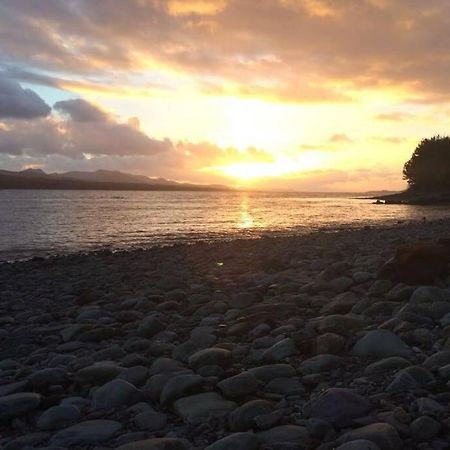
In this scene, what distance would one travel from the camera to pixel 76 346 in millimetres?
6664

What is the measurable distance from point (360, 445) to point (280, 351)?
2.31 m

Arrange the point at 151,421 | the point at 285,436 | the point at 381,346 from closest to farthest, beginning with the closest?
1. the point at 285,436
2. the point at 151,421
3. the point at 381,346

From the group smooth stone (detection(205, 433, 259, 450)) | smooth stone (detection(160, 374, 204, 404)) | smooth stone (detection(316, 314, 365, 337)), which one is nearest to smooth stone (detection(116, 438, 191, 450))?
smooth stone (detection(205, 433, 259, 450))

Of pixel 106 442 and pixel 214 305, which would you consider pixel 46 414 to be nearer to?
pixel 106 442

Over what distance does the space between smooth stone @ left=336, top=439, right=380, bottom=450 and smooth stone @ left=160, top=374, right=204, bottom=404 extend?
174 centimetres

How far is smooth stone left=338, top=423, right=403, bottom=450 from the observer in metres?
3.27

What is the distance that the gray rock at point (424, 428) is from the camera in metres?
3.41

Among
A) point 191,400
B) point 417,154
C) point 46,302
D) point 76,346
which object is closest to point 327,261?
point 46,302

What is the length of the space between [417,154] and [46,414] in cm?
10141

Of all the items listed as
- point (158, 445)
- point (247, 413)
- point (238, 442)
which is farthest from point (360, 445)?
point (158, 445)

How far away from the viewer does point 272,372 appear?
192 inches

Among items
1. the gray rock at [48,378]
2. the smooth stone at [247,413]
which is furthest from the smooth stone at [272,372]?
the gray rock at [48,378]

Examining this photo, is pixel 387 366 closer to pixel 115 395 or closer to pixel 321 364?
pixel 321 364

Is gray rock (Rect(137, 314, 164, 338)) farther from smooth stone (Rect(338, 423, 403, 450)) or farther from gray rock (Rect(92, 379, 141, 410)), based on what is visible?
smooth stone (Rect(338, 423, 403, 450))
